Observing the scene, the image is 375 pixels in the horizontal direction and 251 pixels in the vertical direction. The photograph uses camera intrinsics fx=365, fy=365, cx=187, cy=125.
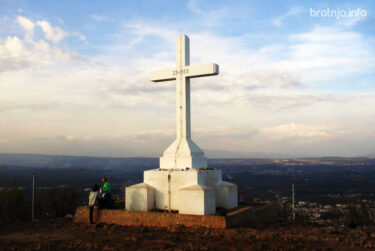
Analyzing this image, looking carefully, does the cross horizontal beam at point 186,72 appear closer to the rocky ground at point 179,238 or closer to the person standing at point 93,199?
the person standing at point 93,199

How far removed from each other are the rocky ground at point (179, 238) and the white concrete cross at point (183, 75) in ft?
12.4

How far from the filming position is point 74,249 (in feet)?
23.5

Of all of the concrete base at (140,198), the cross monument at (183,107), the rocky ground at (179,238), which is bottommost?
the rocky ground at (179,238)

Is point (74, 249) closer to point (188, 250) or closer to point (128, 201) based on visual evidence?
point (188, 250)

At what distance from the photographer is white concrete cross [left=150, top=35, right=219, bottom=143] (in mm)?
11695

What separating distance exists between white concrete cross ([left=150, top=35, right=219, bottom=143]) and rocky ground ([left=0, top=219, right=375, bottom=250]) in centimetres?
378

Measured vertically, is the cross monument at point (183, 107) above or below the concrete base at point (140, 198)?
above

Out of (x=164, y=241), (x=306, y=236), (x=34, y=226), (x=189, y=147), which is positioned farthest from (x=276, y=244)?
(x=34, y=226)

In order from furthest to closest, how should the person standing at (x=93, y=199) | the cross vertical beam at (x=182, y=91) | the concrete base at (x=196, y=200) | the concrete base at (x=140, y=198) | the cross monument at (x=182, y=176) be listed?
1. the cross vertical beam at (x=182, y=91)
2. the concrete base at (x=140, y=198)
3. the person standing at (x=93, y=199)
4. the cross monument at (x=182, y=176)
5. the concrete base at (x=196, y=200)

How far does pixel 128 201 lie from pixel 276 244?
207 inches

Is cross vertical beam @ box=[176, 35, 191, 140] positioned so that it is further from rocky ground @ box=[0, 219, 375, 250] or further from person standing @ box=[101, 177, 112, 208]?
rocky ground @ box=[0, 219, 375, 250]

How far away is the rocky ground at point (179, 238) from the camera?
7.21 meters

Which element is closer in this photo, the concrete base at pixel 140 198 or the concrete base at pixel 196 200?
the concrete base at pixel 196 200

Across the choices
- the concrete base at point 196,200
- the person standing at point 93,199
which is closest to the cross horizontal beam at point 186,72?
the concrete base at point 196,200
